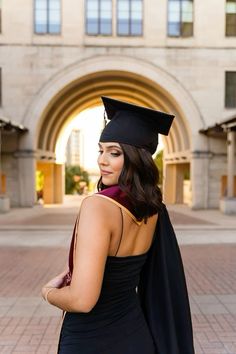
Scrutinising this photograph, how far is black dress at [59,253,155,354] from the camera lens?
1675mm

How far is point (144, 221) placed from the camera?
175cm

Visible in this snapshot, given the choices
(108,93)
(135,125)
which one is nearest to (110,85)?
(108,93)

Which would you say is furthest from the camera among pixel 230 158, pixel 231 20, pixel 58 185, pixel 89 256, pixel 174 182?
pixel 58 185

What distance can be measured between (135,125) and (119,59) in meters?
21.5

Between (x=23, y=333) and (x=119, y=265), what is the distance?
3609 millimetres

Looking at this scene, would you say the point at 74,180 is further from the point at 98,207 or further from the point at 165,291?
the point at 98,207

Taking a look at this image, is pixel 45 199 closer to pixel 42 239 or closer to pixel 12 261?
pixel 42 239

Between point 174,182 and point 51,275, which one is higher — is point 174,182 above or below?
above

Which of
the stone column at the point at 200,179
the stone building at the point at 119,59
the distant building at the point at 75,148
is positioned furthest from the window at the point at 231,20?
the distant building at the point at 75,148

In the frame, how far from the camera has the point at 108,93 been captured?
2844 centimetres

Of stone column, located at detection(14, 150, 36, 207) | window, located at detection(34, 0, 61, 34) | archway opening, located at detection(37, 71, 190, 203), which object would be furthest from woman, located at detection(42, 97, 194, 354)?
window, located at detection(34, 0, 61, 34)

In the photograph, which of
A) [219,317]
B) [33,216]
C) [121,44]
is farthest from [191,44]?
[219,317]

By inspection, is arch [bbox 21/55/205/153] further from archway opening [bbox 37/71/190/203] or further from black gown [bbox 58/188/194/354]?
black gown [bbox 58/188/194/354]

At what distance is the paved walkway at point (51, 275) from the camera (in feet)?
15.1
